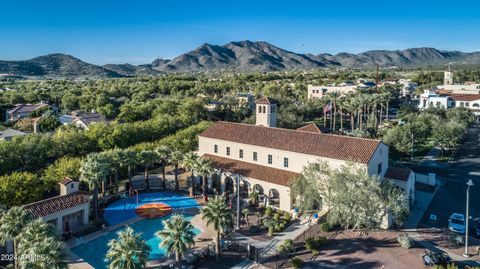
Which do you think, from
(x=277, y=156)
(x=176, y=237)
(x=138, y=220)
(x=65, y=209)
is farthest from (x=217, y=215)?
(x=277, y=156)

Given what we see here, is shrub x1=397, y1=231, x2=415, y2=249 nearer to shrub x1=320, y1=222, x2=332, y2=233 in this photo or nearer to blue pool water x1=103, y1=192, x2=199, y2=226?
shrub x1=320, y1=222, x2=332, y2=233

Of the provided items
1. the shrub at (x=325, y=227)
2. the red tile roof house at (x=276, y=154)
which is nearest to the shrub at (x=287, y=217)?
the red tile roof house at (x=276, y=154)

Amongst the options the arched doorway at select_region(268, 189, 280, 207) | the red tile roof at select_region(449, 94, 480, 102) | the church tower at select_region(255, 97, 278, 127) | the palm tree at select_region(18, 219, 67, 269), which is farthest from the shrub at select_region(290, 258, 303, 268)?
the red tile roof at select_region(449, 94, 480, 102)

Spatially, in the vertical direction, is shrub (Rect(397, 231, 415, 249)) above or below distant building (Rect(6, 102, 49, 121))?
below

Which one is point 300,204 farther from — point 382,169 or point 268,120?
point 268,120

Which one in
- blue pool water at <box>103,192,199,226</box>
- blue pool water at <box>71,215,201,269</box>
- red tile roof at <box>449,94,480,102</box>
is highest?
red tile roof at <box>449,94,480,102</box>

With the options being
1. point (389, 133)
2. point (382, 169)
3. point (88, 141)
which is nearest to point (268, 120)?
point (382, 169)

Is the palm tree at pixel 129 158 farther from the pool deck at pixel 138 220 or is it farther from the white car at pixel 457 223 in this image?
the white car at pixel 457 223
